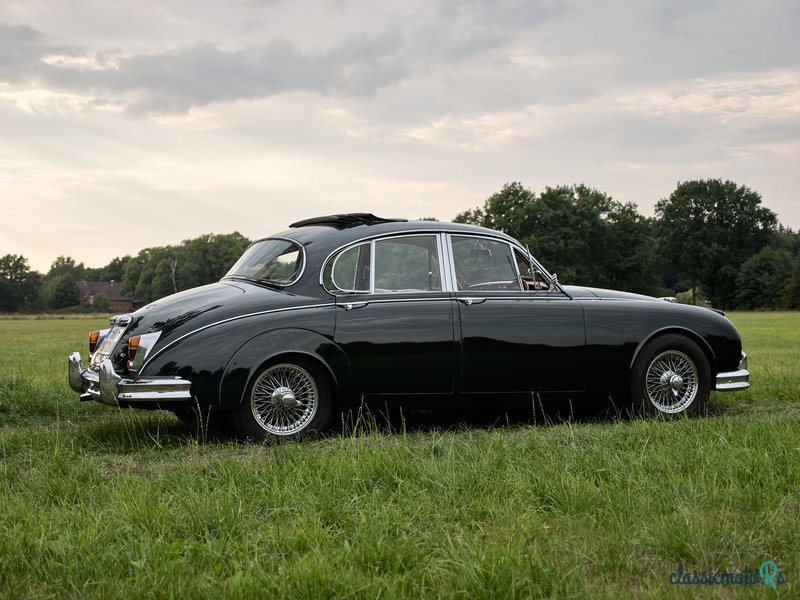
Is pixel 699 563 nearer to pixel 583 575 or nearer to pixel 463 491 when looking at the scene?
pixel 583 575

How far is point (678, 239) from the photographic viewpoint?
253 ft

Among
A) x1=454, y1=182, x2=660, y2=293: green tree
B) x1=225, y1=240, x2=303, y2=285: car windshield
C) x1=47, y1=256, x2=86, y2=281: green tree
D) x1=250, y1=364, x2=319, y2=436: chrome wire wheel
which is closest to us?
x1=250, y1=364, x2=319, y2=436: chrome wire wheel

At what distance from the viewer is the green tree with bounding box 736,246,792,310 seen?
235 feet

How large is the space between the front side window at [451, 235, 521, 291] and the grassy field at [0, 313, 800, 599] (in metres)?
1.55

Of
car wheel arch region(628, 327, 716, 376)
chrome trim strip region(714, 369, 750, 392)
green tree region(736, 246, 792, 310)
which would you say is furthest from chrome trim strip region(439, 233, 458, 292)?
green tree region(736, 246, 792, 310)

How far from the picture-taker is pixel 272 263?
6898 millimetres

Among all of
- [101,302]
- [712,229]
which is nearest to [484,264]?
[712,229]

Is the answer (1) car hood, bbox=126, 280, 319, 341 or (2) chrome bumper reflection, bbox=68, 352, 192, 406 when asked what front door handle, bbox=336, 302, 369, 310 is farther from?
(2) chrome bumper reflection, bbox=68, 352, 192, 406

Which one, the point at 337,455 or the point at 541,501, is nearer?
the point at 541,501

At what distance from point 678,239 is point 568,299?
73822 millimetres

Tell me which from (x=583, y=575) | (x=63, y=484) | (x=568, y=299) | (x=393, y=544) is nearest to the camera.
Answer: (x=583, y=575)

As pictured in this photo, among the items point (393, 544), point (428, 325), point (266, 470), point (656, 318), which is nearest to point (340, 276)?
point (428, 325)

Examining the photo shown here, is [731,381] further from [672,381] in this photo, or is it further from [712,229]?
[712,229]

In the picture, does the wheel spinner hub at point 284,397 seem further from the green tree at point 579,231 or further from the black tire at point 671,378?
the green tree at point 579,231
